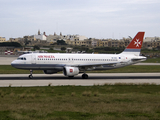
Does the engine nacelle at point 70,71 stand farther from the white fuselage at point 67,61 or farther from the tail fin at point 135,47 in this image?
the tail fin at point 135,47

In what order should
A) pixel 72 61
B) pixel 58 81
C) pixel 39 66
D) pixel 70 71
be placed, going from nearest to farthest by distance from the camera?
1. pixel 58 81
2. pixel 70 71
3. pixel 39 66
4. pixel 72 61

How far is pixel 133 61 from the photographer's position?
43.4m

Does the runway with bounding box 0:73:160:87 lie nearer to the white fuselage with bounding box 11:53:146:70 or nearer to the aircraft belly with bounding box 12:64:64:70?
the aircraft belly with bounding box 12:64:64:70

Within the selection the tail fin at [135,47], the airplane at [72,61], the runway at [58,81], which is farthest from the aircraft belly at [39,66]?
the tail fin at [135,47]

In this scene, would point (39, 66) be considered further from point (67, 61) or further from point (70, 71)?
point (70, 71)

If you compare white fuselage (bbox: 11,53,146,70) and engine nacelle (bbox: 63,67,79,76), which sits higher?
white fuselage (bbox: 11,53,146,70)

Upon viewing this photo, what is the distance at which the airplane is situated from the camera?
37.8 m

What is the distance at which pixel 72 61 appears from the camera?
39.9 m

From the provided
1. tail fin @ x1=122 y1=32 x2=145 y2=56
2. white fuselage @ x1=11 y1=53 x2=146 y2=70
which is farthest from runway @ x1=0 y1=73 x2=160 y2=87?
tail fin @ x1=122 y1=32 x2=145 y2=56

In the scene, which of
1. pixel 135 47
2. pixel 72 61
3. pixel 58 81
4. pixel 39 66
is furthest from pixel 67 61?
pixel 135 47

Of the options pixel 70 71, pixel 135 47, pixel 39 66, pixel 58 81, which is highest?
pixel 135 47

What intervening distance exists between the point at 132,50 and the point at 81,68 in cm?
1048

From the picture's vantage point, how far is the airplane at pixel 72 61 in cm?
3781

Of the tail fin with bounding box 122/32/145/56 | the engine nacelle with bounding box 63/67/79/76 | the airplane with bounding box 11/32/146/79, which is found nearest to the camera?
the engine nacelle with bounding box 63/67/79/76
